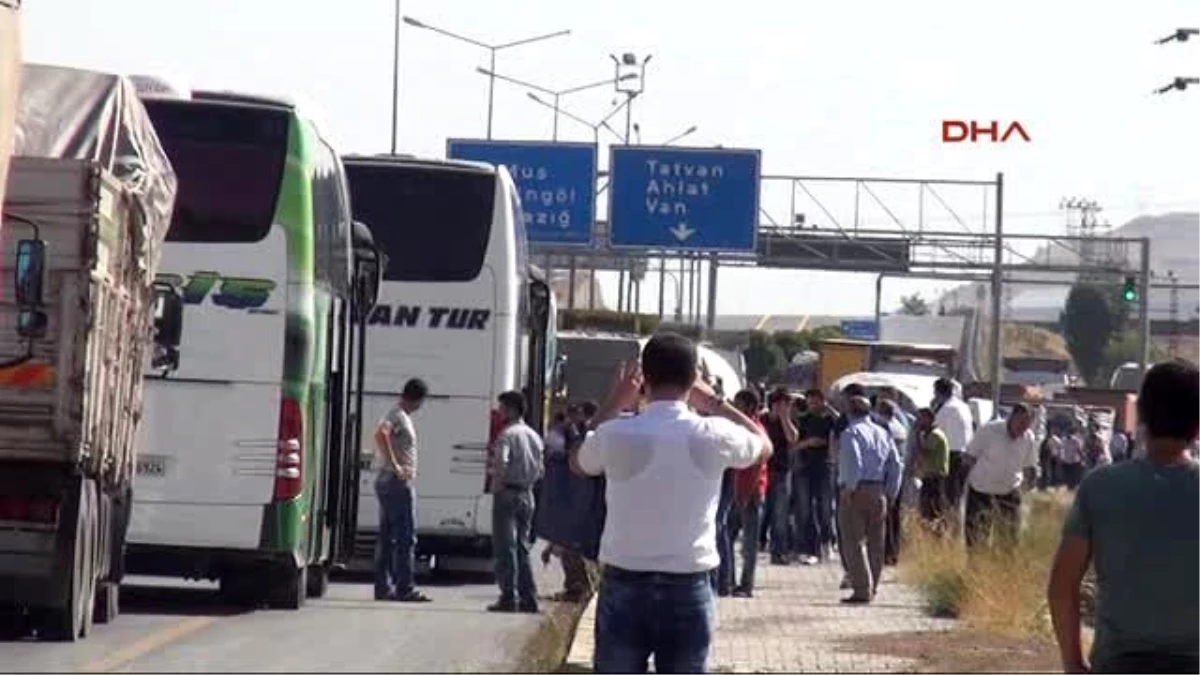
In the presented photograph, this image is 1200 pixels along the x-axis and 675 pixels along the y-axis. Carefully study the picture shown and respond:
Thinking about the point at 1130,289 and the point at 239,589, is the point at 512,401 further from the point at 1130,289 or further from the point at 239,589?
the point at 1130,289

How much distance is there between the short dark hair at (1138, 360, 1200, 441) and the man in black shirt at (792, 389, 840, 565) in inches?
825

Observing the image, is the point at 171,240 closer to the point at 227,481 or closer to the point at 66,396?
the point at 227,481

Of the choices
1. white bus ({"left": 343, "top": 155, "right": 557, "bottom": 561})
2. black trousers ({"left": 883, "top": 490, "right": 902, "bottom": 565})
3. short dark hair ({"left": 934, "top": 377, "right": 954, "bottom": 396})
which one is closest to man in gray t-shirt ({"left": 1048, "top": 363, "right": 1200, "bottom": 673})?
white bus ({"left": 343, "top": 155, "right": 557, "bottom": 561})

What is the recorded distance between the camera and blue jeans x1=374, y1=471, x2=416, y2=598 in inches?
909

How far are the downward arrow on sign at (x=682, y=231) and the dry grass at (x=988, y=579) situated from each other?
84.0ft

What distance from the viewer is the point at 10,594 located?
17.3 meters

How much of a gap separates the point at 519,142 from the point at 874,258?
14644mm

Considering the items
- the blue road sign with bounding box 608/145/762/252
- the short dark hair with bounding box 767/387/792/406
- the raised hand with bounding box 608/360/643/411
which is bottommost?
the short dark hair with bounding box 767/387/792/406

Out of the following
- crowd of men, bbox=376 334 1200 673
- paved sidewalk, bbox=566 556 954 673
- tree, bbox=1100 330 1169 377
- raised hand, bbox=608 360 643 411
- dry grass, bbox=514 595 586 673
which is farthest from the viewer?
tree, bbox=1100 330 1169 377

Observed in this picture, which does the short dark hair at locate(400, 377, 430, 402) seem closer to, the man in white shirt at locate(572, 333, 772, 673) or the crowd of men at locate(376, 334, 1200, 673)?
the crowd of men at locate(376, 334, 1200, 673)

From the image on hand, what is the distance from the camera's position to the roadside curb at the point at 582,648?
15648 mm

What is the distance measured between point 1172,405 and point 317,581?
15097mm

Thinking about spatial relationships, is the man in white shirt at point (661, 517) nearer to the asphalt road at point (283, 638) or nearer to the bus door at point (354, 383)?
the asphalt road at point (283, 638)

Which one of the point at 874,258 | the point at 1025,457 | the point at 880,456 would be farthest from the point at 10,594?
the point at 874,258
